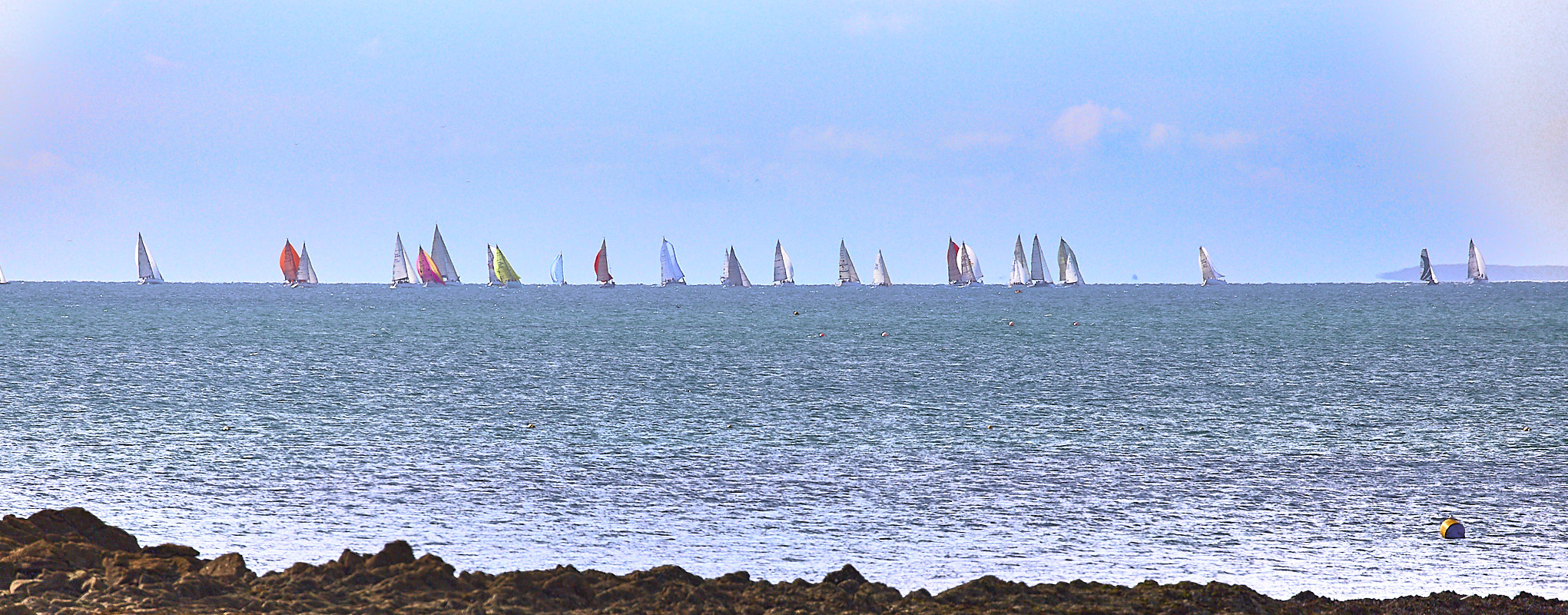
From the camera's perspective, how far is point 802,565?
1405 cm

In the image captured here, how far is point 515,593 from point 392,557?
1637 millimetres

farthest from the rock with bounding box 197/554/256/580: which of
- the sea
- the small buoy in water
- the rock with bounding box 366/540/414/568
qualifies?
the small buoy in water

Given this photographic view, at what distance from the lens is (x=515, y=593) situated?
1082 centimetres

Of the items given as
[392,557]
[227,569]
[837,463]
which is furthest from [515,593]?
[837,463]

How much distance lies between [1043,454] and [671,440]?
7.35 meters

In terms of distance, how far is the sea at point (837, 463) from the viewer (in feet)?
48.5

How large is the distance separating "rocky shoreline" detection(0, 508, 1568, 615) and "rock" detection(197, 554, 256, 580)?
18mm

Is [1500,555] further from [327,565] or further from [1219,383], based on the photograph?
[1219,383]

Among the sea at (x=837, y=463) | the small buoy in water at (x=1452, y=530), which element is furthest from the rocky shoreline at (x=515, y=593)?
the small buoy in water at (x=1452, y=530)

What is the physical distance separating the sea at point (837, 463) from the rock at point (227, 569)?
5.57ft

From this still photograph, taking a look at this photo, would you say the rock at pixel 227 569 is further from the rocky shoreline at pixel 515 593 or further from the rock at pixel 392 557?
the rock at pixel 392 557

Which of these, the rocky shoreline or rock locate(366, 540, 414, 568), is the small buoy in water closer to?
the rocky shoreline

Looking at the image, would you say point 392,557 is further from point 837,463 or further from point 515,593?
point 837,463

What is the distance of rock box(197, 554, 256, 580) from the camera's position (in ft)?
37.6
